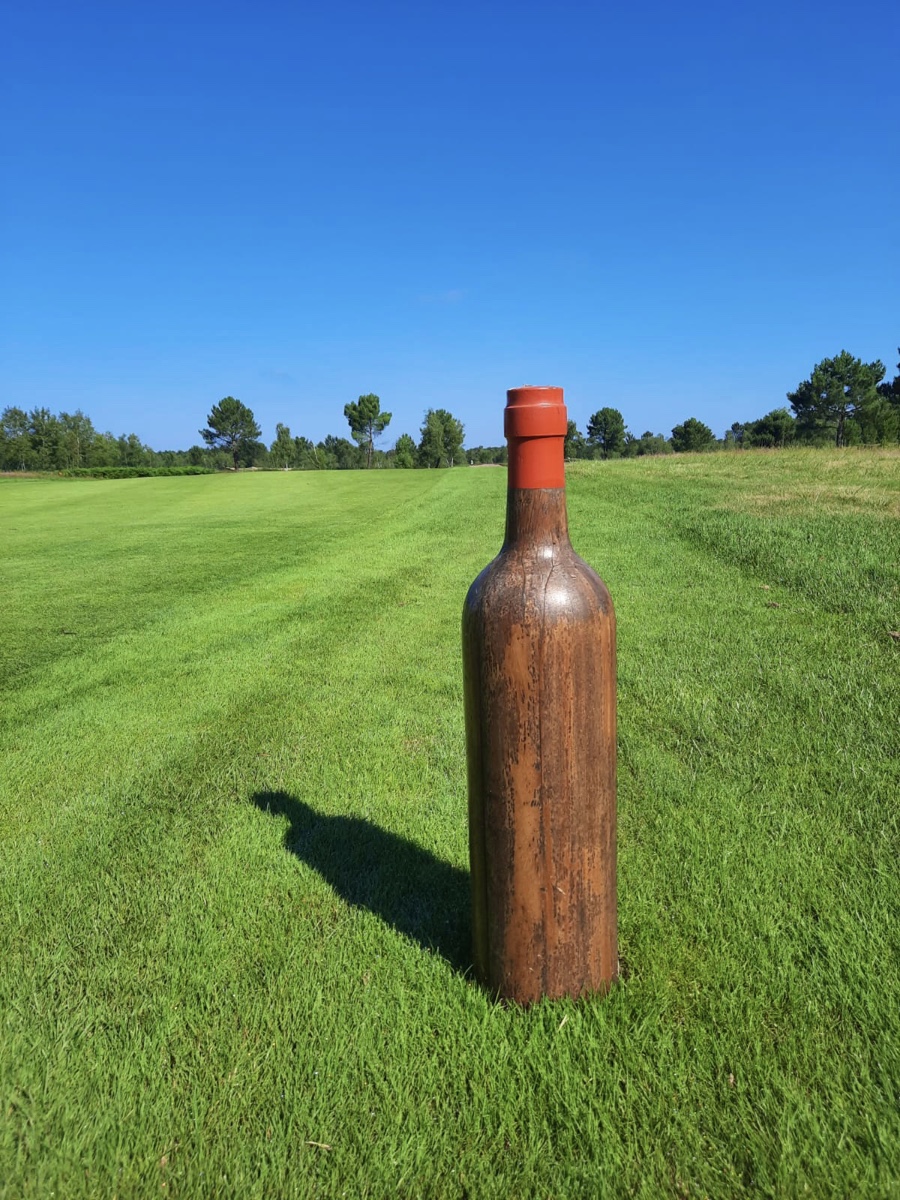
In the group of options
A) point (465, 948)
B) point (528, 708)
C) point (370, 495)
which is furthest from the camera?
point (370, 495)

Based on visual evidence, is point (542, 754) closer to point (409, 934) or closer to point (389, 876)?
point (409, 934)

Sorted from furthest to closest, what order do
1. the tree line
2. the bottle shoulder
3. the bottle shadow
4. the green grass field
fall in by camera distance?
the tree line < the bottle shadow < the bottle shoulder < the green grass field

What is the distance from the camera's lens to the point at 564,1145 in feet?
5.32

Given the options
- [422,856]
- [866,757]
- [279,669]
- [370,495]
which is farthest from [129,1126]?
[370,495]

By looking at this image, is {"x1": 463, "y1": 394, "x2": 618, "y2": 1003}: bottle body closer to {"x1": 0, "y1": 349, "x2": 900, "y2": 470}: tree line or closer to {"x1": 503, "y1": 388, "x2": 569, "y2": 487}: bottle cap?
{"x1": 503, "y1": 388, "x2": 569, "y2": 487}: bottle cap

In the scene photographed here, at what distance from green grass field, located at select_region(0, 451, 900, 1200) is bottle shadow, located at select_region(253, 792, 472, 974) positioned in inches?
0.5

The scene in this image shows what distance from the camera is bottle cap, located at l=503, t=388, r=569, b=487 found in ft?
6.15

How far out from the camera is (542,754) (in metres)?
1.83

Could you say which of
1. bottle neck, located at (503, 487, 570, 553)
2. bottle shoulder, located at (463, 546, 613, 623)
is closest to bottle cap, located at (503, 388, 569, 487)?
bottle neck, located at (503, 487, 570, 553)

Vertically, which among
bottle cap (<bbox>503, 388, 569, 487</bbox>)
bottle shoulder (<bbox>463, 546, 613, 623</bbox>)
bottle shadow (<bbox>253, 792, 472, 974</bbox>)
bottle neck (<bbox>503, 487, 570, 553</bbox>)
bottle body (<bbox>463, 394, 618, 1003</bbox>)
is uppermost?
bottle cap (<bbox>503, 388, 569, 487</bbox>)

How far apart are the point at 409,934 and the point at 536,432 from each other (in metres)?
1.61

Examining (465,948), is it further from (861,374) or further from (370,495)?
(861,374)

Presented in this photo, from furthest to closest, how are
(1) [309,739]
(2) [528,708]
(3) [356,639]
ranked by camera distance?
(3) [356,639] → (1) [309,739] → (2) [528,708]

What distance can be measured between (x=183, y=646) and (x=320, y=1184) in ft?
16.8
